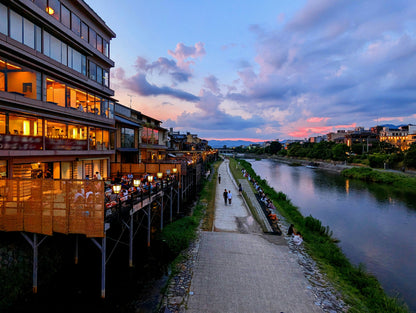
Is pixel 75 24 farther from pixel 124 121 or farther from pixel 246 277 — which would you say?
pixel 246 277

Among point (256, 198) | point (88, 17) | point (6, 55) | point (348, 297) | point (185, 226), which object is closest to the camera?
point (348, 297)

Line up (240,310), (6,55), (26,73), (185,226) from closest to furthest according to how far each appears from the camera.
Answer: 1. (240,310)
2. (6,55)
3. (26,73)
4. (185,226)

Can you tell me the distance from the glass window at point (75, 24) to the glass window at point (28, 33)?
4845 mm

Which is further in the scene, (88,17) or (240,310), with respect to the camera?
(88,17)

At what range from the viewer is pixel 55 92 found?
1745 cm

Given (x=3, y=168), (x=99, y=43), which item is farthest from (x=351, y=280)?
(x=99, y=43)

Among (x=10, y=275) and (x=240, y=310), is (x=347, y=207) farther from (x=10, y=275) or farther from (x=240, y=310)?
(x=10, y=275)

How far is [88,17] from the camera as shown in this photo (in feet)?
74.1

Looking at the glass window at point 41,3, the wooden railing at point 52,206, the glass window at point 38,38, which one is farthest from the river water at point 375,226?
the glass window at point 41,3

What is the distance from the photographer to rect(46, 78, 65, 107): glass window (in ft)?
54.7

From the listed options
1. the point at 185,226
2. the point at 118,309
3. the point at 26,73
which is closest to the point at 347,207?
the point at 185,226

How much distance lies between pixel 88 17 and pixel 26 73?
455 inches

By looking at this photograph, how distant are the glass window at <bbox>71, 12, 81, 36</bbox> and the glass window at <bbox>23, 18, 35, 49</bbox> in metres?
4.84

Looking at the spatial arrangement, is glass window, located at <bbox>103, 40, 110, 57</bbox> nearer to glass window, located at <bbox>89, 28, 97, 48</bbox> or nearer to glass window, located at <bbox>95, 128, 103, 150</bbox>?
glass window, located at <bbox>89, 28, 97, 48</bbox>
